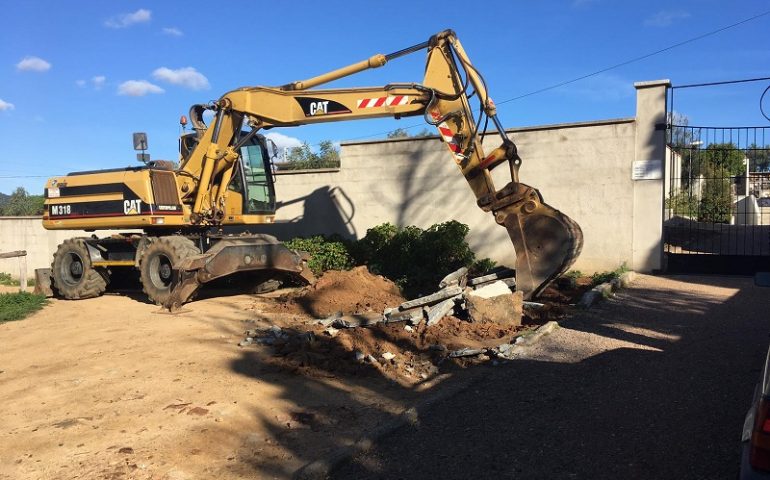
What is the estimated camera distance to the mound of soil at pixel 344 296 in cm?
1020

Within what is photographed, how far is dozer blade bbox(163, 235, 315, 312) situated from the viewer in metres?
10.6

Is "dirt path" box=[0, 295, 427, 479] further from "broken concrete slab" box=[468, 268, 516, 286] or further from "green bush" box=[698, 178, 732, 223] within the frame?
"green bush" box=[698, 178, 732, 223]

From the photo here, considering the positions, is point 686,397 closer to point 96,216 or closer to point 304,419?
point 304,419

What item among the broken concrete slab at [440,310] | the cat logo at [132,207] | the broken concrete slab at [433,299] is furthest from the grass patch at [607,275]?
the cat logo at [132,207]

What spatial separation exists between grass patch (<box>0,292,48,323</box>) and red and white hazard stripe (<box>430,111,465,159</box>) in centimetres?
872

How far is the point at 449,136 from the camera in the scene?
32.1 ft

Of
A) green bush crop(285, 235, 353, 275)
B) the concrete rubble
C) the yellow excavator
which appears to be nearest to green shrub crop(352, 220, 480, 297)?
green bush crop(285, 235, 353, 275)

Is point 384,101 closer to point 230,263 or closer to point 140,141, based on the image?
point 230,263

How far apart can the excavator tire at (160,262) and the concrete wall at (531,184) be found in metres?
5.56

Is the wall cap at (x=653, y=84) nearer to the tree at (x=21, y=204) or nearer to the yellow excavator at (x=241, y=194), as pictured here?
the yellow excavator at (x=241, y=194)

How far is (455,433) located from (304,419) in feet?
4.86

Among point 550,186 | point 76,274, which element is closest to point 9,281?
point 76,274

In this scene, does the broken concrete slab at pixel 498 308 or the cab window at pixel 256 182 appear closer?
the broken concrete slab at pixel 498 308

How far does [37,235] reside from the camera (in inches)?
821
